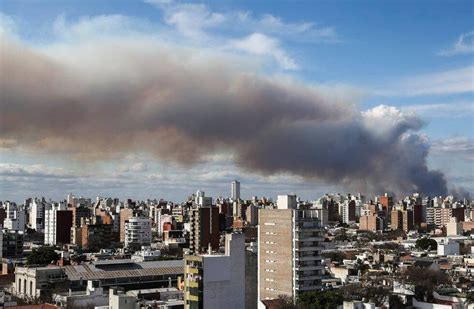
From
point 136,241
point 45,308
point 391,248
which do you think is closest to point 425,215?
point 391,248

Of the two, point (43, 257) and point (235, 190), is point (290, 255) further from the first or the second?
point (235, 190)

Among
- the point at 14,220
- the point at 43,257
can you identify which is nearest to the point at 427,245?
the point at 43,257

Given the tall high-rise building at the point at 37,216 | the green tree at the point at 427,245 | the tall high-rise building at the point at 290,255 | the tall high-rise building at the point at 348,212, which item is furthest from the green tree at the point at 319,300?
the tall high-rise building at the point at 348,212

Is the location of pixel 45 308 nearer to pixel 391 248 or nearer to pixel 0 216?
pixel 391 248

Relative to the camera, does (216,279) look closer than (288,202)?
Yes

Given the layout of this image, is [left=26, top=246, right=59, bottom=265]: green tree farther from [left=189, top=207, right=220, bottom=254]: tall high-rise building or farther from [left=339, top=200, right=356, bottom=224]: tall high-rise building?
[left=339, top=200, right=356, bottom=224]: tall high-rise building
